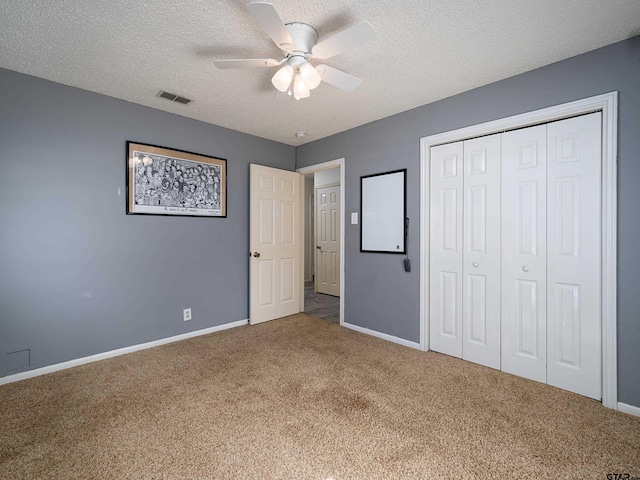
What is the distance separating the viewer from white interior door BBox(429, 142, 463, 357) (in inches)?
112

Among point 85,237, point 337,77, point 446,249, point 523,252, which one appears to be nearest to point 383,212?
point 446,249

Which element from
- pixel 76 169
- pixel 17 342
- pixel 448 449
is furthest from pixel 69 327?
pixel 448 449

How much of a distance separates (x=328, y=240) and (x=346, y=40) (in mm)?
4375

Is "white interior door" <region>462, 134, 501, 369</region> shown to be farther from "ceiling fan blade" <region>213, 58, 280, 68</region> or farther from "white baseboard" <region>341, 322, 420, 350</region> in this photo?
"ceiling fan blade" <region>213, 58, 280, 68</region>

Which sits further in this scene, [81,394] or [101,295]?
[101,295]

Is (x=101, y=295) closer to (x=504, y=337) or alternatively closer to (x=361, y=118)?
(x=361, y=118)

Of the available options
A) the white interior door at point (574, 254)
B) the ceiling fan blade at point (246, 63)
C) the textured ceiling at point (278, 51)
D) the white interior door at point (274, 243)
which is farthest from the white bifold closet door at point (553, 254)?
the white interior door at point (274, 243)

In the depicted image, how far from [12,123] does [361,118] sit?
3129mm

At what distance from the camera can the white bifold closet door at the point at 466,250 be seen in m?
2.63

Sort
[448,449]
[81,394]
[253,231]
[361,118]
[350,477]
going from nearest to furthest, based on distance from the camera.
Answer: [350,477], [448,449], [81,394], [361,118], [253,231]

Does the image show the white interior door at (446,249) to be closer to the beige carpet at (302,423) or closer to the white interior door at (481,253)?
the white interior door at (481,253)

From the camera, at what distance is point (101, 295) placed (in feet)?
9.22

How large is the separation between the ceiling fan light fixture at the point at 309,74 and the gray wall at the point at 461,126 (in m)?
1.54

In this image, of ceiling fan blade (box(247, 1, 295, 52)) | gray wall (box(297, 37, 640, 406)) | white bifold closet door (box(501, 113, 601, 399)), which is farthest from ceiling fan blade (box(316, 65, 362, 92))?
white bifold closet door (box(501, 113, 601, 399))
